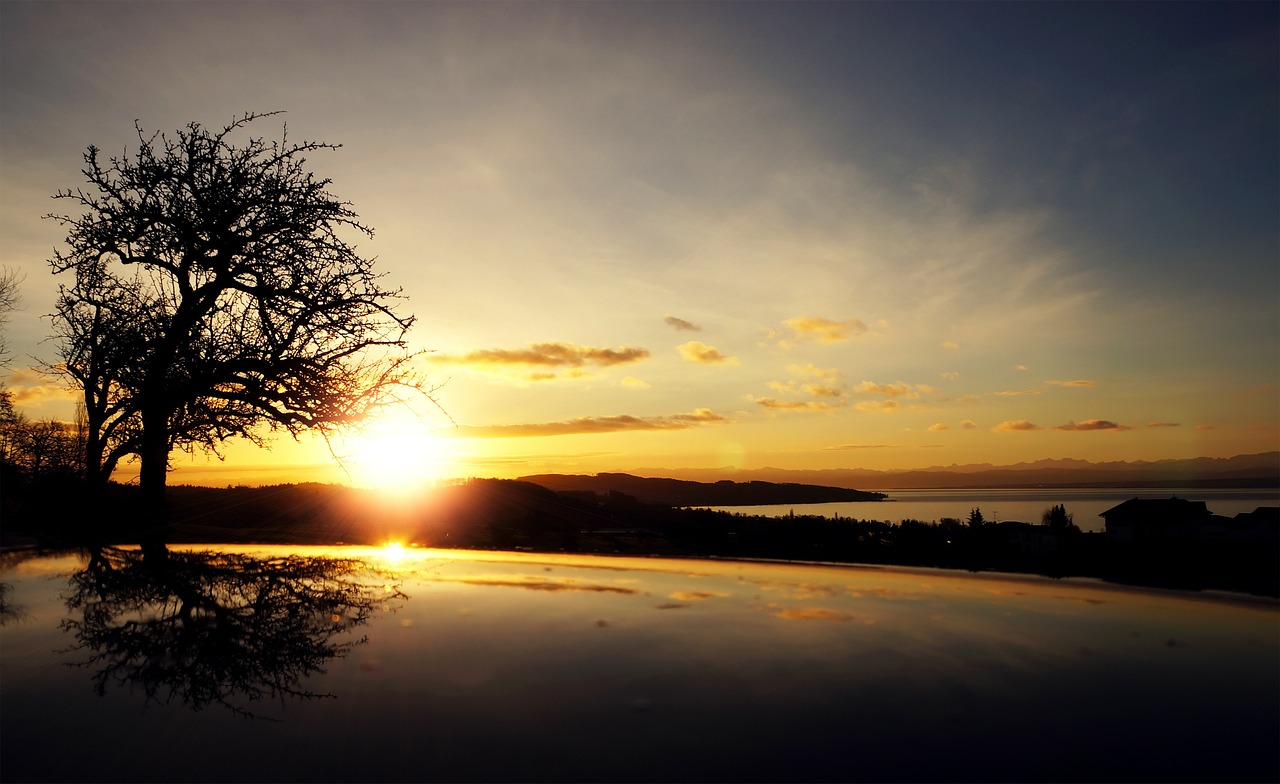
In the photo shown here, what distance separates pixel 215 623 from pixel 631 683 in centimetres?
311

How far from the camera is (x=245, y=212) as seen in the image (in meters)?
11.5

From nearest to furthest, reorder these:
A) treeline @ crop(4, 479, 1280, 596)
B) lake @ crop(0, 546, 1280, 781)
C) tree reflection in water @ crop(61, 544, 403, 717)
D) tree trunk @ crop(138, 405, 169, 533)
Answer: lake @ crop(0, 546, 1280, 781) < tree reflection in water @ crop(61, 544, 403, 717) < treeline @ crop(4, 479, 1280, 596) < tree trunk @ crop(138, 405, 169, 533)

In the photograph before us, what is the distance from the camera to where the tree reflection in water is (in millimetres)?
3559

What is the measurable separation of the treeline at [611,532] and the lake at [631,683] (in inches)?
34.6

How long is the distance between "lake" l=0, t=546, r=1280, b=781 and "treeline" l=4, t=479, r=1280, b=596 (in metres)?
0.88

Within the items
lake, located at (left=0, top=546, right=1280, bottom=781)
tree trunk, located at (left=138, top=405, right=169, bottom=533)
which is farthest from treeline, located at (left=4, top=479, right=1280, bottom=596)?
lake, located at (left=0, top=546, right=1280, bottom=781)

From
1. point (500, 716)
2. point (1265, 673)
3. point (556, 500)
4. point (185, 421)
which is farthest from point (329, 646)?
point (185, 421)

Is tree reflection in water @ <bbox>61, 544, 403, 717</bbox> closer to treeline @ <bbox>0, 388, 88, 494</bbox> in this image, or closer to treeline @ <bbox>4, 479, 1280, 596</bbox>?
treeline @ <bbox>4, 479, 1280, 596</bbox>

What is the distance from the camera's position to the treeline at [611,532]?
21.5ft

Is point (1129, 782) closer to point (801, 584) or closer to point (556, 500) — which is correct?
point (801, 584)

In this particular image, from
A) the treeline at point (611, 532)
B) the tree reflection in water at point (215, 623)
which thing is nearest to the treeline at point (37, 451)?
the treeline at point (611, 532)

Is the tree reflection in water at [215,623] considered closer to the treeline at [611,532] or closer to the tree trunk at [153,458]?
the treeline at [611,532]

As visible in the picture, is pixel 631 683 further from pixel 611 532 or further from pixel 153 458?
pixel 153 458

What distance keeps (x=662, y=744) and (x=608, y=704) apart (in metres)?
0.52
